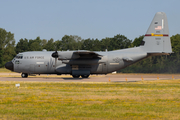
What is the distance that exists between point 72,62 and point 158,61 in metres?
38.0

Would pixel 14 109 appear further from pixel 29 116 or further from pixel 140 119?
pixel 140 119

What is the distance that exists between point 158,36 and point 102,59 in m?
8.24

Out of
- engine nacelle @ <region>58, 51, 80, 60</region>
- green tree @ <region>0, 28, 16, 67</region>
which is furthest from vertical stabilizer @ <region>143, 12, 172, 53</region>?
green tree @ <region>0, 28, 16, 67</region>

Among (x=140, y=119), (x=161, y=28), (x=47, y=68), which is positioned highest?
(x=161, y=28)

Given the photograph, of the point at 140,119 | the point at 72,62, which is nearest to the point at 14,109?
the point at 140,119

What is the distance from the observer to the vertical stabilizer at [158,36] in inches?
1224

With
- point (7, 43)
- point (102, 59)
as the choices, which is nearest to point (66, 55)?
point (102, 59)

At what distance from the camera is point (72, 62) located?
100 feet

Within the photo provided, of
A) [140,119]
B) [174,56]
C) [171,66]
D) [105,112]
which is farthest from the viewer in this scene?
[174,56]

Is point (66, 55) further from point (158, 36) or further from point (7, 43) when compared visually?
point (7, 43)

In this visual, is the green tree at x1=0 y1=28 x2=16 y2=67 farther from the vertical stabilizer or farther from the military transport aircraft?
the vertical stabilizer

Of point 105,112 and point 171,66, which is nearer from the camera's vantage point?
point 105,112

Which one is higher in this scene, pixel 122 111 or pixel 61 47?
pixel 61 47

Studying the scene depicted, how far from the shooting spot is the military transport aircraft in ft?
102
